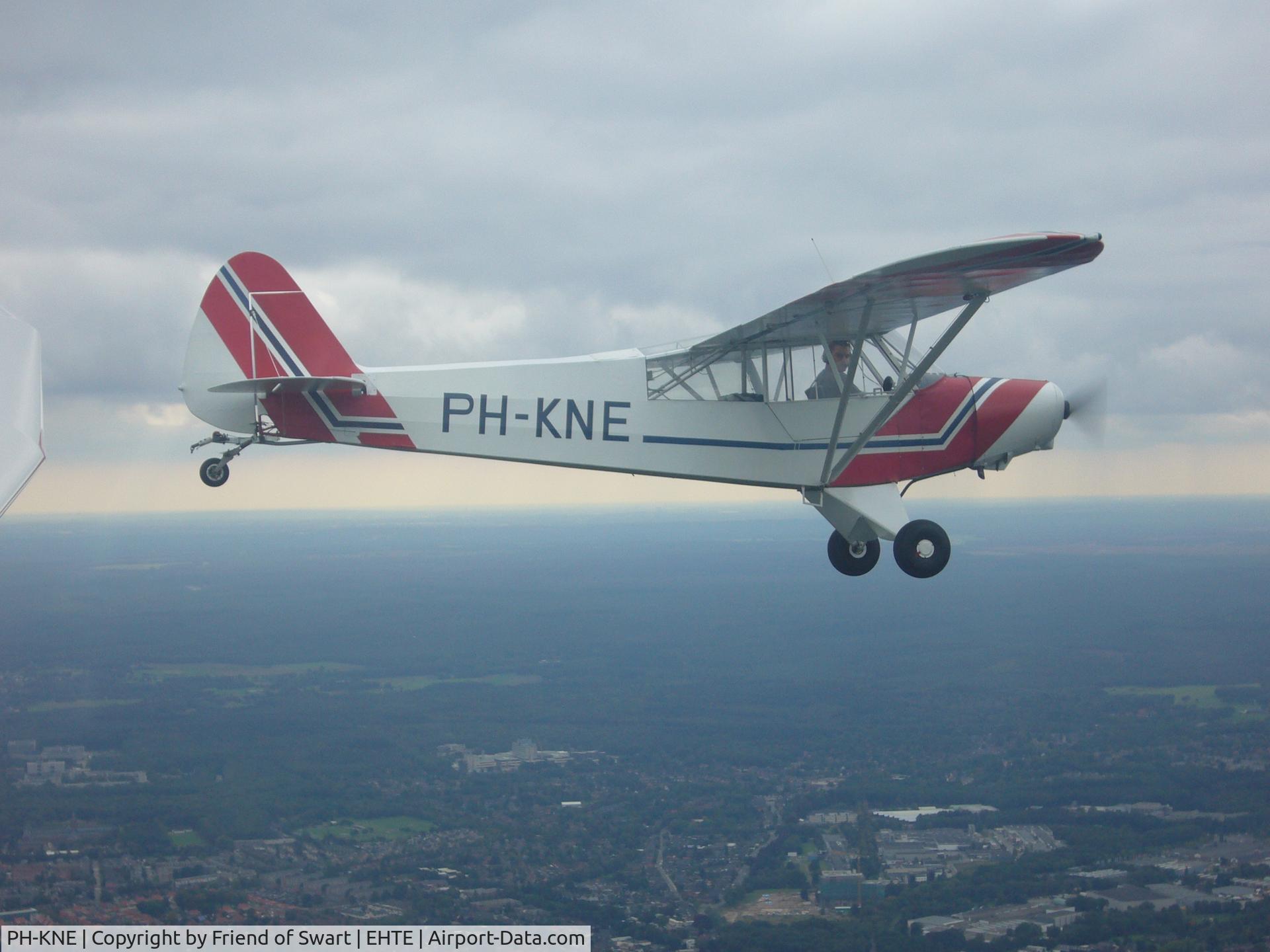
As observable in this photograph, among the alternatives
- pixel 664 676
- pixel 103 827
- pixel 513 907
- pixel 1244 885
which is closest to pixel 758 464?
pixel 513 907

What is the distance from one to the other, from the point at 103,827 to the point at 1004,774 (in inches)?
1217

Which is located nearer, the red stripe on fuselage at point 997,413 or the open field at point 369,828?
the red stripe on fuselage at point 997,413

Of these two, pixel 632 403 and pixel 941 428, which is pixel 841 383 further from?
pixel 632 403

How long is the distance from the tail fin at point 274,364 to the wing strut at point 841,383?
493 centimetres

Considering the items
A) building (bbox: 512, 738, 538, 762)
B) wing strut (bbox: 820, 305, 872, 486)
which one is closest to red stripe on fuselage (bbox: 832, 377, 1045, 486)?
wing strut (bbox: 820, 305, 872, 486)

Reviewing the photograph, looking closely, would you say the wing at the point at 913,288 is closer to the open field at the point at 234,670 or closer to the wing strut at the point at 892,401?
the wing strut at the point at 892,401

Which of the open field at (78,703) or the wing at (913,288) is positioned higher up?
the wing at (913,288)

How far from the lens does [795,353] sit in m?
12.9

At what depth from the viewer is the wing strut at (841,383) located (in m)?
12.0

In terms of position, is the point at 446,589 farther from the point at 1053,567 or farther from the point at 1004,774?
the point at 1004,774

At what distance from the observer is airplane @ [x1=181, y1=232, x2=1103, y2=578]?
12.6 m

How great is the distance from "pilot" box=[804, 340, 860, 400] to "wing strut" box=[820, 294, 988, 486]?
405mm

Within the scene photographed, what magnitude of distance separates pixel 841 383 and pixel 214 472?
23.9ft

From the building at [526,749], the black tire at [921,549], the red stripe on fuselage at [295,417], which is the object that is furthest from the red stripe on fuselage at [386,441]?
the building at [526,749]
